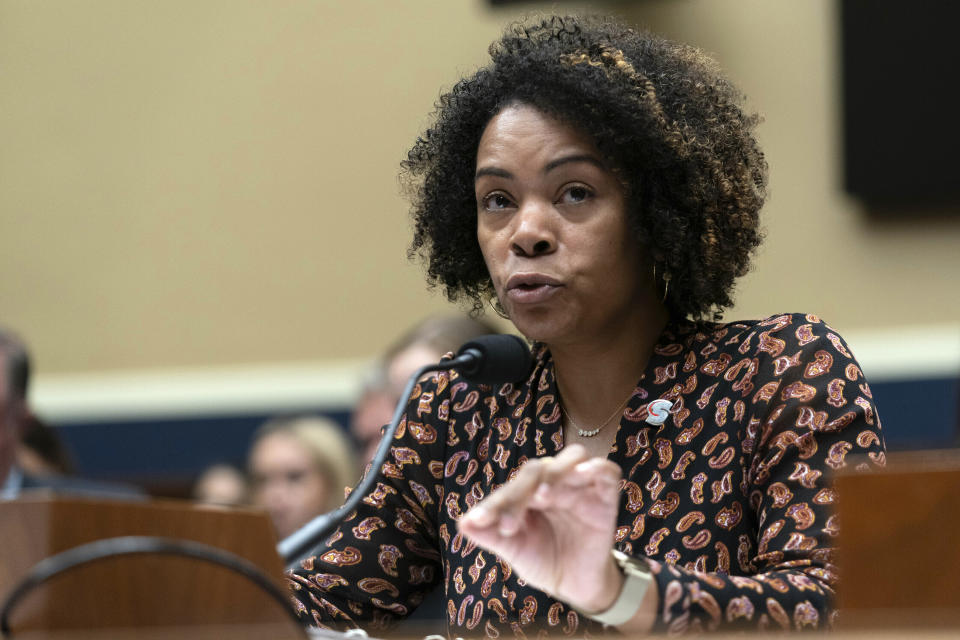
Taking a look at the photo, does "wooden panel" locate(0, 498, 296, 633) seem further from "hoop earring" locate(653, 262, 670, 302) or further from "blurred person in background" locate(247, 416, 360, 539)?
"blurred person in background" locate(247, 416, 360, 539)

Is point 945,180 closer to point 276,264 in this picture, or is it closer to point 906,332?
point 906,332

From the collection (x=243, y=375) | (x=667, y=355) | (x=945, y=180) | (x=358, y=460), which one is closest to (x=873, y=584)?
(x=667, y=355)

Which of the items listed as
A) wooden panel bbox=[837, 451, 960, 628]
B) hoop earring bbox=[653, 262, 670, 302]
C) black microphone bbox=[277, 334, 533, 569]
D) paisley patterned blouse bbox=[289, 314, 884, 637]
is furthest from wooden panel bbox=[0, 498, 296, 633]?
hoop earring bbox=[653, 262, 670, 302]

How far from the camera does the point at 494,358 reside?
187cm

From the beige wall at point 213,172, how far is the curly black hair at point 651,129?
109 inches

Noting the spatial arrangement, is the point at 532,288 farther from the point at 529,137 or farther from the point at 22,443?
the point at 22,443

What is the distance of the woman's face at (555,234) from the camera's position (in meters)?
1.90

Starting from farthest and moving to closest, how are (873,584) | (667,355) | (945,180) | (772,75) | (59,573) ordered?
(772,75)
(945,180)
(667,355)
(59,573)
(873,584)

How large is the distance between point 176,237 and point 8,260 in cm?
82

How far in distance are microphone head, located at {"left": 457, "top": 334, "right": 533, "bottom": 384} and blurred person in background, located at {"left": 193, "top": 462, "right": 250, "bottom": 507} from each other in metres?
2.70

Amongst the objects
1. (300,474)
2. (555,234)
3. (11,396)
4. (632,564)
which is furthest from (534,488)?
(11,396)

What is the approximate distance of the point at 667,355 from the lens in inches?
77.9

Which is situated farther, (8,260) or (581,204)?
(8,260)

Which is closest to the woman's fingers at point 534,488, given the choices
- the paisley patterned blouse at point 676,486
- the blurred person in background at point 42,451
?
the paisley patterned blouse at point 676,486
